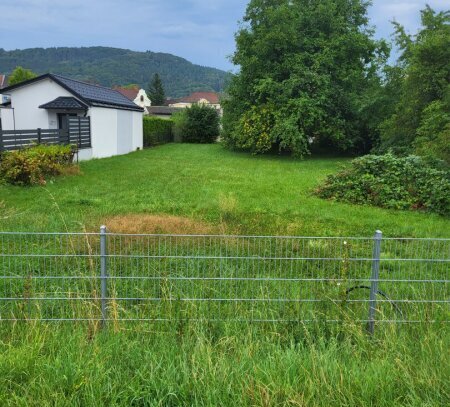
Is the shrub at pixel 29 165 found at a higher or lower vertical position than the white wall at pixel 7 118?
lower

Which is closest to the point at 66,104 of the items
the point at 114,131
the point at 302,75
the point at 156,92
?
the point at 114,131

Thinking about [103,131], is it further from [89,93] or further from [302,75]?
[302,75]

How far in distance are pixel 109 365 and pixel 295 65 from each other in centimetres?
2030

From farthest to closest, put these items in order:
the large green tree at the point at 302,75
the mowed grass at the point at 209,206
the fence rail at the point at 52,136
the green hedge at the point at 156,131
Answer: the green hedge at the point at 156,131 → the large green tree at the point at 302,75 → the fence rail at the point at 52,136 → the mowed grass at the point at 209,206

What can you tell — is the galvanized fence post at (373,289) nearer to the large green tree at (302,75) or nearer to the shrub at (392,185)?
the shrub at (392,185)

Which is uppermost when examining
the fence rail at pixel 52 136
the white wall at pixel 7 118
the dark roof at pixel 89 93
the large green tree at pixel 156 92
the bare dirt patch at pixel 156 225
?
the large green tree at pixel 156 92

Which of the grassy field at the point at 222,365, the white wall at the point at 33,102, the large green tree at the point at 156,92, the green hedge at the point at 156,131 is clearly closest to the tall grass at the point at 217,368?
the grassy field at the point at 222,365

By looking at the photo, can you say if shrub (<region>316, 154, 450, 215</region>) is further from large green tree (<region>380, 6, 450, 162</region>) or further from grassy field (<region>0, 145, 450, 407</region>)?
grassy field (<region>0, 145, 450, 407</region>)

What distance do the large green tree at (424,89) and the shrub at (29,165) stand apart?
1037 centimetres

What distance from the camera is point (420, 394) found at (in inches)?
102

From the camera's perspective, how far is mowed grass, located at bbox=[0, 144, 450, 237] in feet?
23.6

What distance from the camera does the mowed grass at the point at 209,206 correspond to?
7188mm

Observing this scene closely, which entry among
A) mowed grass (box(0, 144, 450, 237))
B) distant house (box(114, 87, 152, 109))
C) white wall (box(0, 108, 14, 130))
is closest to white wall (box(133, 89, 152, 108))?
distant house (box(114, 87, 152, 109))

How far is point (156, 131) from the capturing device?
30.5 metres
